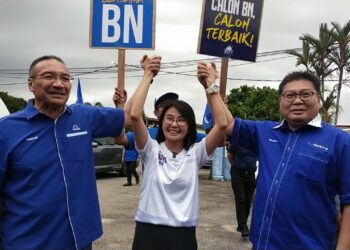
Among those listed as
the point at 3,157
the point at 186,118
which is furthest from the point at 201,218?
the point at 3,157

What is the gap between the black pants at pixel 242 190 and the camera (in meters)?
6.79

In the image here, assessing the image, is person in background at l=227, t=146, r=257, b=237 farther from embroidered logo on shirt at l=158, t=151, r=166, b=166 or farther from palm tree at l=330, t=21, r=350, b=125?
palm tree at l=330, t=21, r=350, b=125

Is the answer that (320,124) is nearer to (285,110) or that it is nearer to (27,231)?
(285,110)

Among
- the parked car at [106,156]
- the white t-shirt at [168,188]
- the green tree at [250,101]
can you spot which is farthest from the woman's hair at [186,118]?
the green tree at [250,101]

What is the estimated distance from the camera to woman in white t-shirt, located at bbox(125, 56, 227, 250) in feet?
9.81

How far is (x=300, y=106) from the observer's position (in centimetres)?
284

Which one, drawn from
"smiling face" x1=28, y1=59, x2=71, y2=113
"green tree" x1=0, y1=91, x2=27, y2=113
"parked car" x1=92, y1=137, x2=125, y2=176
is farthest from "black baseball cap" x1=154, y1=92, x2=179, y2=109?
"green tree" x1=0, y1=91, x2=27, y2=113

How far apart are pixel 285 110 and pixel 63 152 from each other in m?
1.41

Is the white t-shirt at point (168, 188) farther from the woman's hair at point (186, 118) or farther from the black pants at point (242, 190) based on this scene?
the black pants at point (242, 190)

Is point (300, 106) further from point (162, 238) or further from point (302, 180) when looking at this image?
point (162, 238)

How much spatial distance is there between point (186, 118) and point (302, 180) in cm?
94

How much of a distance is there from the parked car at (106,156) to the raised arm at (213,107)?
10.7 meters

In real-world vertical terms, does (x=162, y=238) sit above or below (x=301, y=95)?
below

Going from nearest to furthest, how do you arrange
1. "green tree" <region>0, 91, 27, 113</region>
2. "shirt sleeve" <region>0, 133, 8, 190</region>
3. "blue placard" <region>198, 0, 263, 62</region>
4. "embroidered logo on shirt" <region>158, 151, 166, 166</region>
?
Answer: "shirt sleeve" <region>0, 133, 8, 190</region> < "embroidered logo on shirt" <region>158, 151, 166, 166</region> < "blue placard" <region>198, 0, 263, 62</region> < "green tree" <region>0, 91, 27, 113</region>
